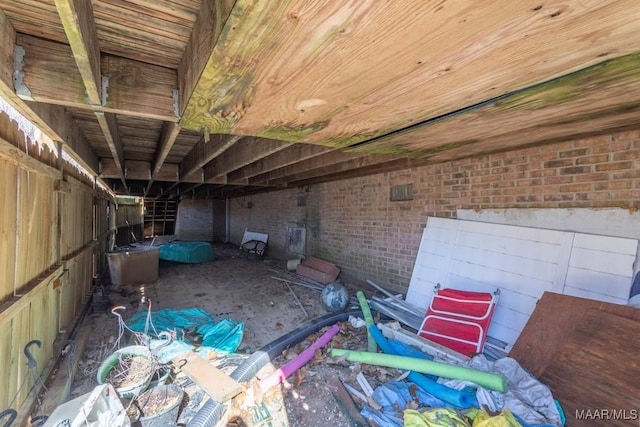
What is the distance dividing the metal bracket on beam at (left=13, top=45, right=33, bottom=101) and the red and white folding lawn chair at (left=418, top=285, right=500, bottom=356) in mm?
3948

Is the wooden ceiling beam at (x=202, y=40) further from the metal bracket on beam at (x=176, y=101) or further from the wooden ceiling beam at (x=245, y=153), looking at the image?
the wooden ceiling beam at (x=245, y=153)

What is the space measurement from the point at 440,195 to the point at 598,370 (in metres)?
2.50

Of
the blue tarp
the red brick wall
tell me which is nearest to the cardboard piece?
the red brick wall

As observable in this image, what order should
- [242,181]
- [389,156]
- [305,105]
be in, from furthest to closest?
[242,181] < [389,156] < [305,105]

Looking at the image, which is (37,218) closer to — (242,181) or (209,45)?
(209,45)

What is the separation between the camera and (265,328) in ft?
12.9

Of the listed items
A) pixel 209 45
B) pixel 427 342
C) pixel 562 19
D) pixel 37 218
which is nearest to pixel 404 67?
pixel 562 19

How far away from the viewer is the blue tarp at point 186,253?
8.39 metres

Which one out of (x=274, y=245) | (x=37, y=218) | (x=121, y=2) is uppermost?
(x=121, y=2)

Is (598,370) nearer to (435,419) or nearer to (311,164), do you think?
(435,419)

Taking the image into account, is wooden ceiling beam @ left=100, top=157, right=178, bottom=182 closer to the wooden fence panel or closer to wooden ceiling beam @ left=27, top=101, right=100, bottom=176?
wooden ceiling beam @ left=27, top=101, right=100, bottom=176

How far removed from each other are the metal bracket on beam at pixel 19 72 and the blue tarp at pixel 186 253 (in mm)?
7377

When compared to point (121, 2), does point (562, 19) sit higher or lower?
lower

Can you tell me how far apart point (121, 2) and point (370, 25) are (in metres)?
1.13
